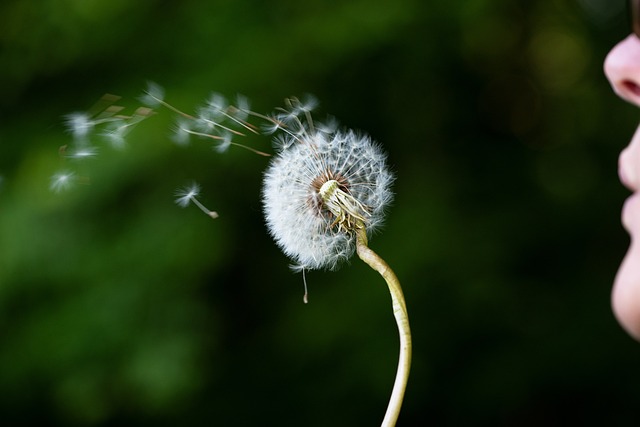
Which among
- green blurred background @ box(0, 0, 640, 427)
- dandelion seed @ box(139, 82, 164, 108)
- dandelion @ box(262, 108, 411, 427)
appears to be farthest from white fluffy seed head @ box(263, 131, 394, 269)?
green blurred background @ box(0, 0, 640, 427)

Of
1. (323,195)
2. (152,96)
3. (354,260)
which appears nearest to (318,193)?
(323,195)

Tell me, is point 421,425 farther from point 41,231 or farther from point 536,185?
point 41,231

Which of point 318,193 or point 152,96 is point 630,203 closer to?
point 318,193

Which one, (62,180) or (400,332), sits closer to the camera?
(400,332)

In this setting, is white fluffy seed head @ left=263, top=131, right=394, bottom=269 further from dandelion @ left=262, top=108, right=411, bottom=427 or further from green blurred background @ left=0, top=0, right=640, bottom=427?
green blurred background @ left=0, top=0, right=640, bottom=427

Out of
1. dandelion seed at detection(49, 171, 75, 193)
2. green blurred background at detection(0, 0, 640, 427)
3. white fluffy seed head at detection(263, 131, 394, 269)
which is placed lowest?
green blurred background at detection(0, 0, 640, 427)

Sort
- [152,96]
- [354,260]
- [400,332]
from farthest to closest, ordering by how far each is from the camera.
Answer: [354,260] → [152,96] → [400,332]
